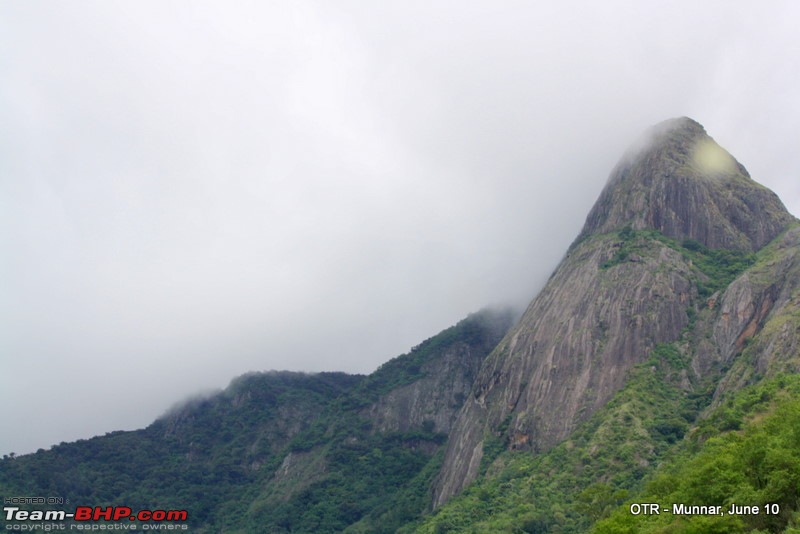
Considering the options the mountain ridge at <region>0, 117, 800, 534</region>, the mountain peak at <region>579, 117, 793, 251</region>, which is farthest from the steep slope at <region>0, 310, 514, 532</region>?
the mountain peak at <region>579, 117, 793, 251</region>

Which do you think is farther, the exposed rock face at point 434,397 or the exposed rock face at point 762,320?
the exposed rock face at point 434,397

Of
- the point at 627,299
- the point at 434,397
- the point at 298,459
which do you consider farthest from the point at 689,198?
the point at 298,459

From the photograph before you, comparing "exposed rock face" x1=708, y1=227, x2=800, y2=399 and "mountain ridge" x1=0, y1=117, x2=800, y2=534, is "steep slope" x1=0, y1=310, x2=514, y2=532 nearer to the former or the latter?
"mountain ridge" x1=0, y1=117, x2=800, y2=534

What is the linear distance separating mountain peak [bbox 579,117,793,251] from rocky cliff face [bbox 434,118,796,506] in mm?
250

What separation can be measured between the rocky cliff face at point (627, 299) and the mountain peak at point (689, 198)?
25 cm

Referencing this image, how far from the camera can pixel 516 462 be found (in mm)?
102750

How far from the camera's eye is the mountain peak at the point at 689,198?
127m

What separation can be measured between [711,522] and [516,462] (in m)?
62.4

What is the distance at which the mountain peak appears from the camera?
417 ft

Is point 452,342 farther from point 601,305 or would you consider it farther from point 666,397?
point 666,397

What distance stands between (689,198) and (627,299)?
30.9 metres

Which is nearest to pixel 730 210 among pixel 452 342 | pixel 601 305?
pixel 601 305

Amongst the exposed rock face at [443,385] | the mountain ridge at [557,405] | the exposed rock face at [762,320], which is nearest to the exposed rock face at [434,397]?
the exposed rock face at [443,385]

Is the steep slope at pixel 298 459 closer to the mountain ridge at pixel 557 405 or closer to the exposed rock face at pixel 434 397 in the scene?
the exposed rock face at pixel 434 397
